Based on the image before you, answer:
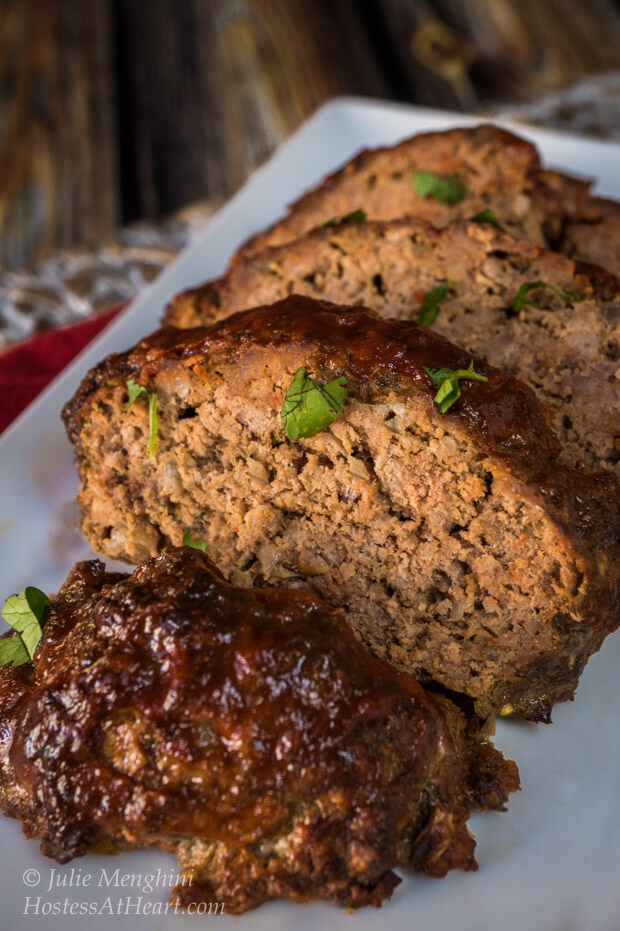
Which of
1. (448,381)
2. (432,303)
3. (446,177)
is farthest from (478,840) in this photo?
(446,177)

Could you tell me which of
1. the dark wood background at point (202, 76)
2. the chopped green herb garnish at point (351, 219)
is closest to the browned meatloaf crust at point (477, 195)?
the chopped green herb garnish at point (351, 219)

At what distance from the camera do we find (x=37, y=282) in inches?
283

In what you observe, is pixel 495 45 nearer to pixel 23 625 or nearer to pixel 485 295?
pixel 485 295

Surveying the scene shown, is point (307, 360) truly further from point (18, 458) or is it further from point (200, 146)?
point (200, 146)

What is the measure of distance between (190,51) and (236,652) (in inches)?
341

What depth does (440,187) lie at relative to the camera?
18.3 feet

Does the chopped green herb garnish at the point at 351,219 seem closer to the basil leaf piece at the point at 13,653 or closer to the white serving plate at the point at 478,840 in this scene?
the white serving plate at the point at 478,840

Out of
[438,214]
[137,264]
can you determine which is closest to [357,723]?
[438,214]

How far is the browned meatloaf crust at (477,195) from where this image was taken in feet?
17.8

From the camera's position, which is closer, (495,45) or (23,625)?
(23,625)

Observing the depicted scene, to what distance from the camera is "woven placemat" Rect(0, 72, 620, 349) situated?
6996 millimetres

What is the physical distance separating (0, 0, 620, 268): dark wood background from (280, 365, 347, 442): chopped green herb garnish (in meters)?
5.03

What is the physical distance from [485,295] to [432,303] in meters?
0.26

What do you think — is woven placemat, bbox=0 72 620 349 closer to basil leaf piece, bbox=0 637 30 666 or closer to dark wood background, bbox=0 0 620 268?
dark wood background, bbox=0 0 620 268
